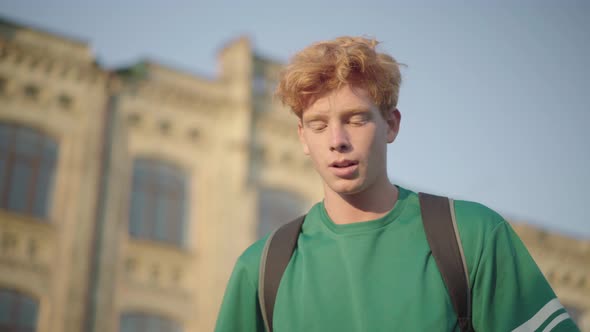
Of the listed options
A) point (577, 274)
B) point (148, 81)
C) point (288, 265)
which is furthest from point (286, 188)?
point (288, 265)

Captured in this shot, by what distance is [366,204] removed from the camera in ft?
9.07

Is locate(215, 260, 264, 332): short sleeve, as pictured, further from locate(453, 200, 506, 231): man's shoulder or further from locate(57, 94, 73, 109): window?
locate(57, 94, 73, 109): window

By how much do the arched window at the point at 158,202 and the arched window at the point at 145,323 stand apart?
1.87 metres

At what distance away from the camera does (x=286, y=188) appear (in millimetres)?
19938

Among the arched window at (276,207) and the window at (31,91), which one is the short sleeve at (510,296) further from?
the arched window at (276,207)

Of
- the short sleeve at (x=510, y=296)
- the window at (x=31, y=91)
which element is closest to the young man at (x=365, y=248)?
the short sleeve at (x=510, y=296)

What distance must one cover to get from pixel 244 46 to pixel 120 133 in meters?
4.59

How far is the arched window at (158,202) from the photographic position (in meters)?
17.5

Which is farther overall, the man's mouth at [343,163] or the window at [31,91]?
the window at [31,91]

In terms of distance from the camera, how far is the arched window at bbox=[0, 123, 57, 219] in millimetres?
15961

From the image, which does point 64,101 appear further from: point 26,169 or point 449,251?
point 449,251

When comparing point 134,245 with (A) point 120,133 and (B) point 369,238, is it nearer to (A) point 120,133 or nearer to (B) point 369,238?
(A) point 120,133

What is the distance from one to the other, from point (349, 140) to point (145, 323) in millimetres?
15040

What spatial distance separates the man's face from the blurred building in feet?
46.2
